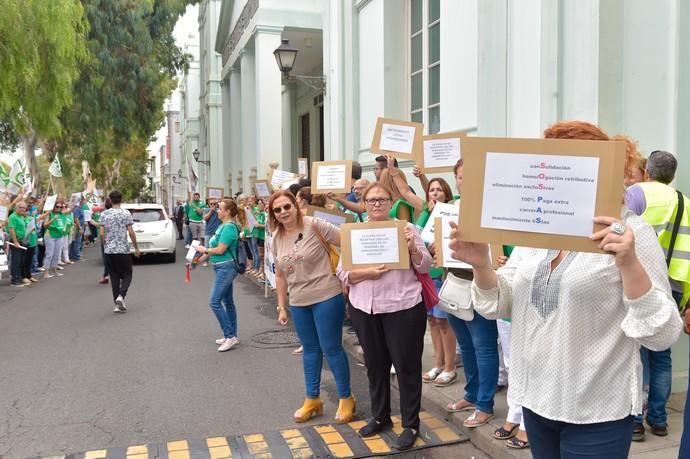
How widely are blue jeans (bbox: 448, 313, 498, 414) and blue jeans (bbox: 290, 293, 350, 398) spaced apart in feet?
3.03

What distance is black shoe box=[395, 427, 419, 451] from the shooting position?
4.38 meters

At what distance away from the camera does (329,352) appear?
4945 millimetres

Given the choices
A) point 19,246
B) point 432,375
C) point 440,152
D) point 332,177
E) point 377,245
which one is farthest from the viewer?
point 19,246

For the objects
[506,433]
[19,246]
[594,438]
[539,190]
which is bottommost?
[506,433]

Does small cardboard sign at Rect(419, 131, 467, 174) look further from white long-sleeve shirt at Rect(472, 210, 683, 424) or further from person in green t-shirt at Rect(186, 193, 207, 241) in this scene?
person in green t-shirt at Rect(186, 193, 207, 241)

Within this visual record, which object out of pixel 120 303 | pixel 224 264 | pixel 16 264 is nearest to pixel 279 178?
pixel 224 264

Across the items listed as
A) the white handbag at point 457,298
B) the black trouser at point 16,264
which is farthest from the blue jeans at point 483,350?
the black trouser at point 16,264

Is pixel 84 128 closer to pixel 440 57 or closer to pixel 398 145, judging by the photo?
pixel 440 57

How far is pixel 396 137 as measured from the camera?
6.69 metres

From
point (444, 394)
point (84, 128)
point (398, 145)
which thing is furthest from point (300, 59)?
point (444, 394)

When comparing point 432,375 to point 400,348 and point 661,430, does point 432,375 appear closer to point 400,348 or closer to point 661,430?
point 400,348

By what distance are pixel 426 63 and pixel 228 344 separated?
5.24 metres

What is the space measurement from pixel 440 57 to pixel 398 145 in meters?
2.84

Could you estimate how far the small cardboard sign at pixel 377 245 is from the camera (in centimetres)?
423
